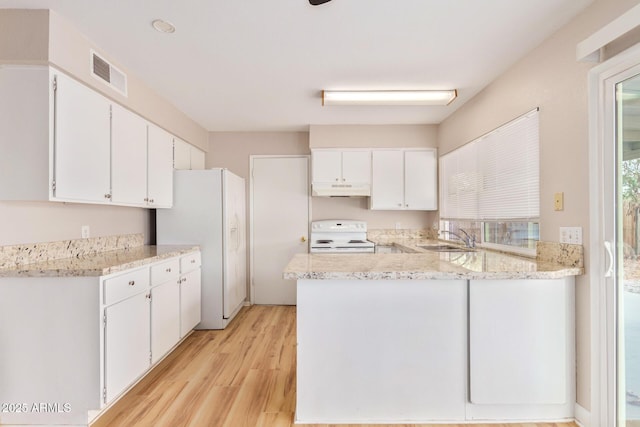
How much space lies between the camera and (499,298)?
192 cm

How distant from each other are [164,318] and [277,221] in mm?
2139

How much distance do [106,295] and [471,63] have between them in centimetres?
297

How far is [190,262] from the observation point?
10.9 feet

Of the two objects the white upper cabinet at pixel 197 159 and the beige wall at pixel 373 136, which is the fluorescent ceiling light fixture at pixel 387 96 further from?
the white upper cabinet at pixel 197 159

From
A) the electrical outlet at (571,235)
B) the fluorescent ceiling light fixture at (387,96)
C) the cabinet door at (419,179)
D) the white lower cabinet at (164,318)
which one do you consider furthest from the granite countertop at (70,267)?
the cabinet door at (419,179)

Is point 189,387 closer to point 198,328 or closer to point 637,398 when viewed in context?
point 198,328

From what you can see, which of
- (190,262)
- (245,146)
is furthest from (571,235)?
(245,146)

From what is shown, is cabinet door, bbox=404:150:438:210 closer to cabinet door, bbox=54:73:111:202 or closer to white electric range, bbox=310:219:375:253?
white electric range, bbox=310:219:375:253

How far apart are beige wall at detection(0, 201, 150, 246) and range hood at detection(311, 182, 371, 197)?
6.91ft

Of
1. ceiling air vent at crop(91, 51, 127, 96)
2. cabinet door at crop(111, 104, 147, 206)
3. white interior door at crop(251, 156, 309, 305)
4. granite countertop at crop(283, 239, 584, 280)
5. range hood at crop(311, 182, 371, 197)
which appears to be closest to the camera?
granite countertop at crop(283, 239, 584, 280)

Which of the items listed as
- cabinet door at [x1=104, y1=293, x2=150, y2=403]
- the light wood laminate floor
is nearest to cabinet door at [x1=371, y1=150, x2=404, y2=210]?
the light wood laminate floor

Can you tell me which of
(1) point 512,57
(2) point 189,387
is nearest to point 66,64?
(2) point 189,387

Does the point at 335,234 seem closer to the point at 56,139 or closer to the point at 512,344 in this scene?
the point at 512,344

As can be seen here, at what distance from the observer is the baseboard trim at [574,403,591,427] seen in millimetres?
1884
